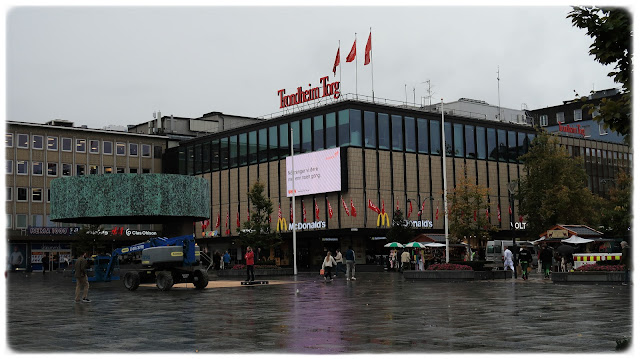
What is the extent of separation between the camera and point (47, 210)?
86.3 metres

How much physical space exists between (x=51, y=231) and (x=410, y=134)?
4165 centimetres

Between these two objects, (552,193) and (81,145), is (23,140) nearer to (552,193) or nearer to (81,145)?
(81,145)

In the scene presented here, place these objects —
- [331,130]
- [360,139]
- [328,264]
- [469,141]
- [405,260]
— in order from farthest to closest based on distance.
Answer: [469,141]
[331,130]
[360,139]
[405,260]
[328,264]

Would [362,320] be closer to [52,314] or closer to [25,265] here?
[52,314]

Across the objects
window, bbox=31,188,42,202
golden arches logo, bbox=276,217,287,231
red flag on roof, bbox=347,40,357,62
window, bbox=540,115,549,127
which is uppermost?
window, bbox=540,115,549,127

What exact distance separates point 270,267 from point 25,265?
44173 millimetres

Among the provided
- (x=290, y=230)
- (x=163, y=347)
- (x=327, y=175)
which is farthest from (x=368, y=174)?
(x=163, y=347)

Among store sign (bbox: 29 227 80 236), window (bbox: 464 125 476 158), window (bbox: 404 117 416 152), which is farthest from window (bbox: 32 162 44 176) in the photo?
window (bbox: 464 125 476 158)

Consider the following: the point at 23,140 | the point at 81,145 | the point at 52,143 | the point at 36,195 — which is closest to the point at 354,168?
the point at 81,145

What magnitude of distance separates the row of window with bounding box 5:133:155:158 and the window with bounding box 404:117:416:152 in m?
36.3

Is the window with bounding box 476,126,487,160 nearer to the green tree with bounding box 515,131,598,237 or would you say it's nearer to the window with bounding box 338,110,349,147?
the green tree with bounding box 515,131,598,237

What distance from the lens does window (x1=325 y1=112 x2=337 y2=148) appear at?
225 feet

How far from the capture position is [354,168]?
67.1 m

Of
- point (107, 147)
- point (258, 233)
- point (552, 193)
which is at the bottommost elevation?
point (258, 233)
